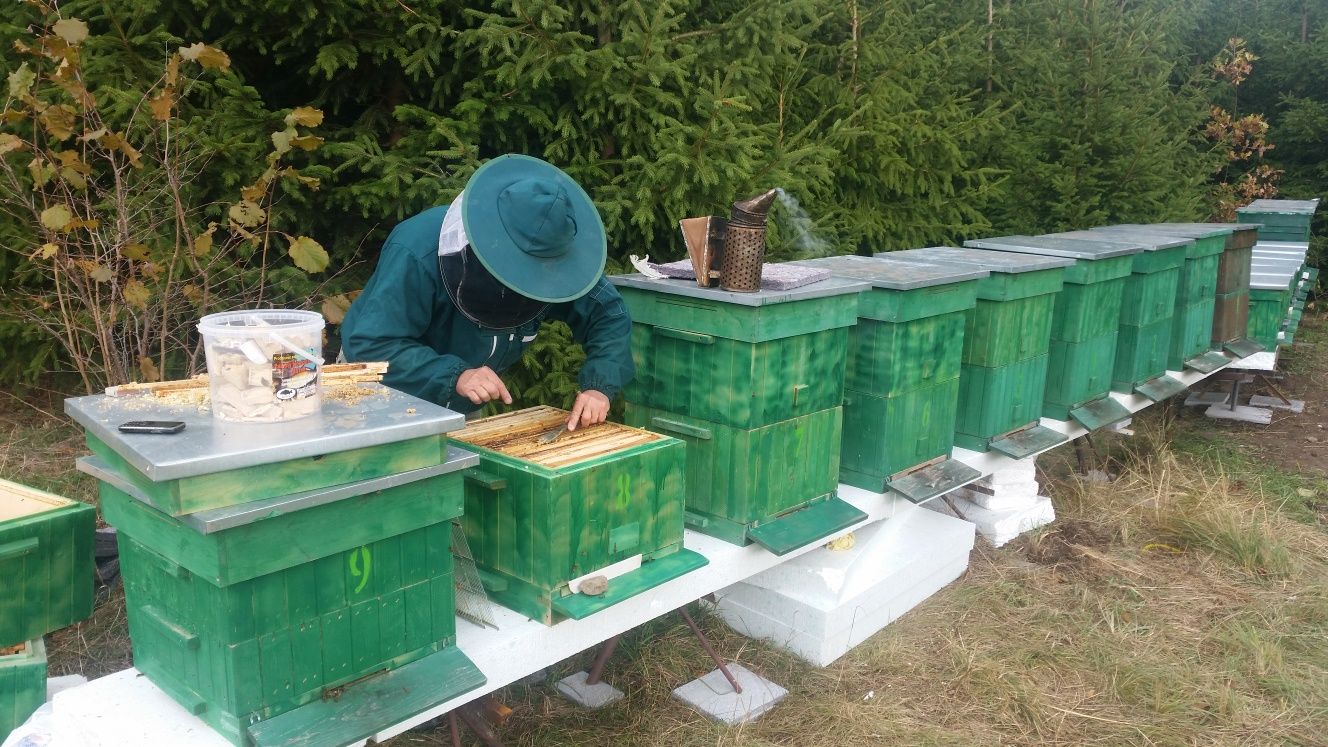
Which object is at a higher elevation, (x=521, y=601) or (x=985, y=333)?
(x=985, y=333)

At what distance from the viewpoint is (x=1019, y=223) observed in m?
7.53

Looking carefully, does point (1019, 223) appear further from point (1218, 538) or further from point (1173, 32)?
point (1173, 32)

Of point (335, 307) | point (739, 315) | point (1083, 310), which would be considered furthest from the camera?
point (1083, 310)

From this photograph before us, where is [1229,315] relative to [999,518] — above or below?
above

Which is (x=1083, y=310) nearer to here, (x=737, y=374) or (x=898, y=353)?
(x=898, y=353)

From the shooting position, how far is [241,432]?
1.82 meters

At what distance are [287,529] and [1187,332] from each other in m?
5.29

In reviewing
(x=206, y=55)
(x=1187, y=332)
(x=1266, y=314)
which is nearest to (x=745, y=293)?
(x=206, y=55)

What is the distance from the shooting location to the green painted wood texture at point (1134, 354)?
498 cm

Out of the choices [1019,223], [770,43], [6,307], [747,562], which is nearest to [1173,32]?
[1019,223]

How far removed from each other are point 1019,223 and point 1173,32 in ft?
16.8

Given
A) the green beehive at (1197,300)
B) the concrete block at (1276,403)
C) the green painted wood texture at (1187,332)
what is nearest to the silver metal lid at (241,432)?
the green beehive at (1197,300)

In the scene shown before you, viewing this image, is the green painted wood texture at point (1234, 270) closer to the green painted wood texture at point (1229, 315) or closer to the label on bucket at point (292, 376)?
the green painted wood texture at point (1229, 315)

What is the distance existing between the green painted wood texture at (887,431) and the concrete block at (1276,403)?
193 inches
